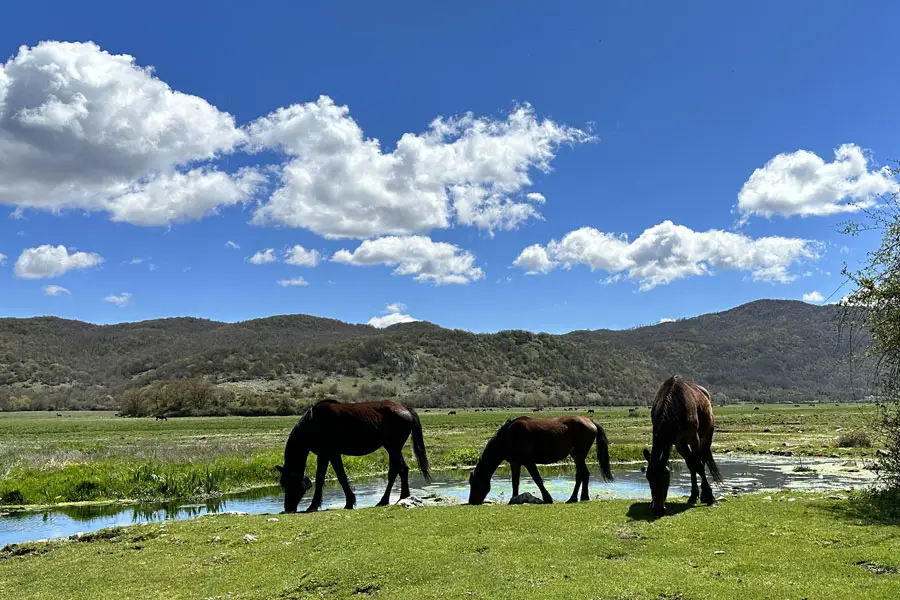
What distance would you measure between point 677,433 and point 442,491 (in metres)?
10.8

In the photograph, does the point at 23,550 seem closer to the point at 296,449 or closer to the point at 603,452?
the point at 296,449

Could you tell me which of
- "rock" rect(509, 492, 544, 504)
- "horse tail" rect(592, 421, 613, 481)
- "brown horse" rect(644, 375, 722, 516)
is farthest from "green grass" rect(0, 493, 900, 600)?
"horse tail" rect(592, 421, 613, 481)

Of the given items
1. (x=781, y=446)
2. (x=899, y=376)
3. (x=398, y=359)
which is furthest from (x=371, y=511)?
(x=398, y=359)

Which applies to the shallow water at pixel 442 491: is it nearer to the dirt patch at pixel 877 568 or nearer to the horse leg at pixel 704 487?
the horse leg at pixel 704 487

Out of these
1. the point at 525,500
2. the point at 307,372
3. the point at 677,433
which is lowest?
the point at 525,500

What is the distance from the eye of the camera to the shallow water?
56.6 ft

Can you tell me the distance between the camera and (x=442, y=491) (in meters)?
21.0

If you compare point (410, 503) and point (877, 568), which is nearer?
point (877, 568)

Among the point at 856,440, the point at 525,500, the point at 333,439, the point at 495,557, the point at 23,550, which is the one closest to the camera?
the point at 495,557

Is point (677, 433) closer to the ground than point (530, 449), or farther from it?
farther from it

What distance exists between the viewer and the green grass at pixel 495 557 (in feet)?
25.2

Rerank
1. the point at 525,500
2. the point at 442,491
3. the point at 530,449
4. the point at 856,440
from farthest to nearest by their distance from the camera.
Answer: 1. the point at 856,440
2. the point at 442,491
3. the point at 530,449
4. the point at 525,500

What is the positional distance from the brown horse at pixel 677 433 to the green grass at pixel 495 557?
2.05 ft

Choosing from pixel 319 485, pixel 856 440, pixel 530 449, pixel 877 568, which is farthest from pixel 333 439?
pixel 856 440
